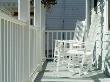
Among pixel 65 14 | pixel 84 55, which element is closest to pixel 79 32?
pixel 84 55

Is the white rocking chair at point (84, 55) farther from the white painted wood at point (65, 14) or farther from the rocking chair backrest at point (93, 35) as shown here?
the white painted wood at point (65, 14)

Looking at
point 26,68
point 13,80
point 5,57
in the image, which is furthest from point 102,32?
point 5,57

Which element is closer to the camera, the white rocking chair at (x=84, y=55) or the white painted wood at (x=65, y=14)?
the white rocking chair at (x=84, y=55)

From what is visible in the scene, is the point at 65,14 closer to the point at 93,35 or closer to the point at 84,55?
the point at 93,35

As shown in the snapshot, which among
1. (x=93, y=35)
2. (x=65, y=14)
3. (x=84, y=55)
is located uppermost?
(x=65, y=14)

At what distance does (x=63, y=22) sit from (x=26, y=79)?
334 inches

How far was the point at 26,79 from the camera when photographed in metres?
4.68

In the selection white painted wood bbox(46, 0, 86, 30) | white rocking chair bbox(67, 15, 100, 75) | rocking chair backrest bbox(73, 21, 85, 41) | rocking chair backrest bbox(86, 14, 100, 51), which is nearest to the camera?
white rocking chair bbox(67, 15, 100, 75)

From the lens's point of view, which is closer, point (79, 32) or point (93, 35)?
point (93, 35)

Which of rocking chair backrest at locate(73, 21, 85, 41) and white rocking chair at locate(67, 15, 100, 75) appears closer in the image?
white rocking chair at locate(67, 15, 100, 75)

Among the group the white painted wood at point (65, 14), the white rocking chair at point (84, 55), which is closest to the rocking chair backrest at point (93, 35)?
the white rocking chair at point (84, 55)

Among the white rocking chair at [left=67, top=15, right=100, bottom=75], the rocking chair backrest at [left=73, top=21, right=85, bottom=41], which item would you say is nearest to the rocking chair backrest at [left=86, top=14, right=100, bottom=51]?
the white rocking chair at [left=67, top=15, right=100, bottom=75]

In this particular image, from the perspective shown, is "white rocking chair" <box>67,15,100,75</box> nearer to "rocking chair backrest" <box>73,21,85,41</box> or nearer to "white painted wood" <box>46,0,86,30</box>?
"rocking chair backrest" <box>73,21,85,41</box>

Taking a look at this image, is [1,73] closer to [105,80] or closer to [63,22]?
[105,80]
